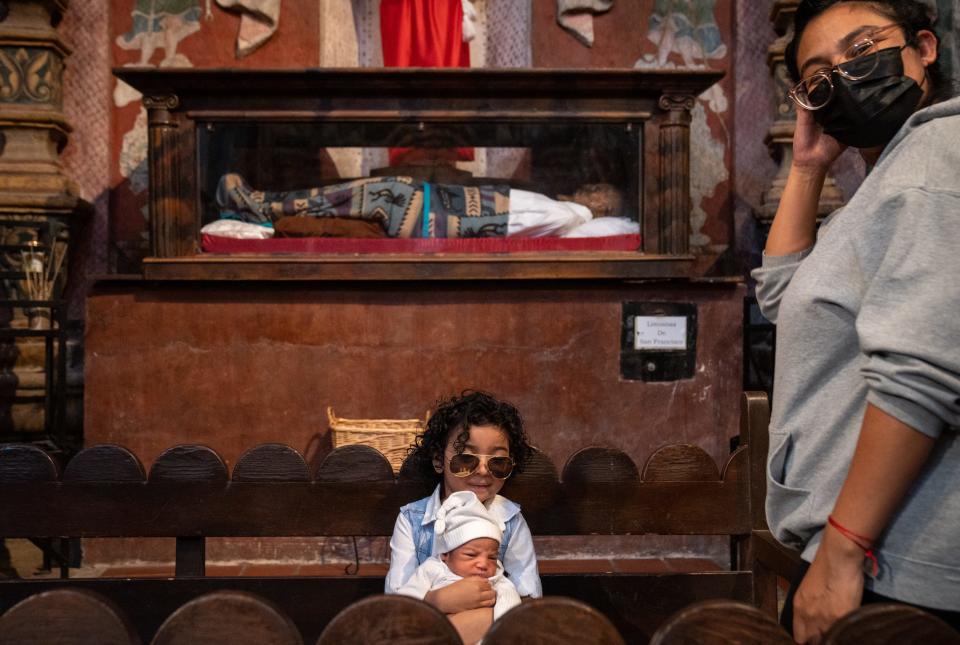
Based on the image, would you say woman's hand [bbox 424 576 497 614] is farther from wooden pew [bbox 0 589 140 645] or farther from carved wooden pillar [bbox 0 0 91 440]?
carved wooden pillar [bbox 0 0 91 440]

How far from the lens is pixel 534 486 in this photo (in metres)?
2.04

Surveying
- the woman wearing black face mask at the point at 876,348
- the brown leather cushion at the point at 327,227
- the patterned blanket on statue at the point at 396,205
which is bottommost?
the woman wearing black face mask at the point at 876,348

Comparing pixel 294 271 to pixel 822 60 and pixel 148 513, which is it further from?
pixel 822 60

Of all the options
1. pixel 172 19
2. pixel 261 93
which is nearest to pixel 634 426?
pixel 261 93

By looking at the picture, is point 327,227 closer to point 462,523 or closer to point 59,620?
point 462,523

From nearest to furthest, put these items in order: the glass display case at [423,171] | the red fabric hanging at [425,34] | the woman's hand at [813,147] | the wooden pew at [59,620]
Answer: the wooden pew at [59,620]
the woman's hand at [813,147]
the glass display case at [423,171]
the red fabric hanging at [425,34]

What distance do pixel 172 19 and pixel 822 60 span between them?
477 cm

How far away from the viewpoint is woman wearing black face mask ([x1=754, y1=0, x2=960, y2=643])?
101cm

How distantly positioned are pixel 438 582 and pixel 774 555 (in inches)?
28.1

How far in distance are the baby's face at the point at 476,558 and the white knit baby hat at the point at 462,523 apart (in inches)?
0.7

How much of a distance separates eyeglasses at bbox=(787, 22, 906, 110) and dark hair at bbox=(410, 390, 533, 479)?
1065mm

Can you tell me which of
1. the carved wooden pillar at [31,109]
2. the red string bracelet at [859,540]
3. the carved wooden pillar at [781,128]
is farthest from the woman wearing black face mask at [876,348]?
the carved wooden pillar at [31,109]

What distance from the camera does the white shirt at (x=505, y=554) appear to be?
1.94 m

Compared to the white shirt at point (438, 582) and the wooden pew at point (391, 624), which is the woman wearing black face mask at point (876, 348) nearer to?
the wooden pew at point (391, 624)
